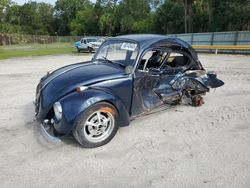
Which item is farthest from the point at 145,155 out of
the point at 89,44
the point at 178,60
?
the point at 89,44

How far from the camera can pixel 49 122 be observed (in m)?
3.81

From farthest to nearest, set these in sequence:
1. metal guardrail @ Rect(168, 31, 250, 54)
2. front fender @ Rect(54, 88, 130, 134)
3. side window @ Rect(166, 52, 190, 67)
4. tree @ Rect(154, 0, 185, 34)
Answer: tree @ Rect(154, 0, 185, 34) < metal guardrail @ Rect(168, 31, 250, 54) < side window @ Rect(166, 52, 190, 67) < front fender @ Rect(54, 88, 130, 134)

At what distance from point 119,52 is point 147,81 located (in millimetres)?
887

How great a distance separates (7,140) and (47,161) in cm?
113

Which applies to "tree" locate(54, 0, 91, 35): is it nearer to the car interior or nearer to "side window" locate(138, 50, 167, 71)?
the car interior

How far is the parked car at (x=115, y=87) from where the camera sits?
11.7ft

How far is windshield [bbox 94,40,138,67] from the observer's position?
4.43 m

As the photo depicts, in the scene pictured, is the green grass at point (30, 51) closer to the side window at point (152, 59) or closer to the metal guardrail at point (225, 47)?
the metal guardrail at point (225, 47)

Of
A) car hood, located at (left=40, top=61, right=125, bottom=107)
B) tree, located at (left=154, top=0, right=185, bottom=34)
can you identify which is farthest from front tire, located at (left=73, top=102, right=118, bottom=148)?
tree, located at (left=154, top=0, right=185, bottom=34)

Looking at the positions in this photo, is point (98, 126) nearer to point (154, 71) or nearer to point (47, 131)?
point (47, 131)

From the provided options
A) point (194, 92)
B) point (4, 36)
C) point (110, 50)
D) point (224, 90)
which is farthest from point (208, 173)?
point (4, 36)

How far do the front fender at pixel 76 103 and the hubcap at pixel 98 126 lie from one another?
218mm

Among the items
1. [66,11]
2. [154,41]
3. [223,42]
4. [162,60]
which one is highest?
[66,11]

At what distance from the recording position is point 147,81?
174 inches
